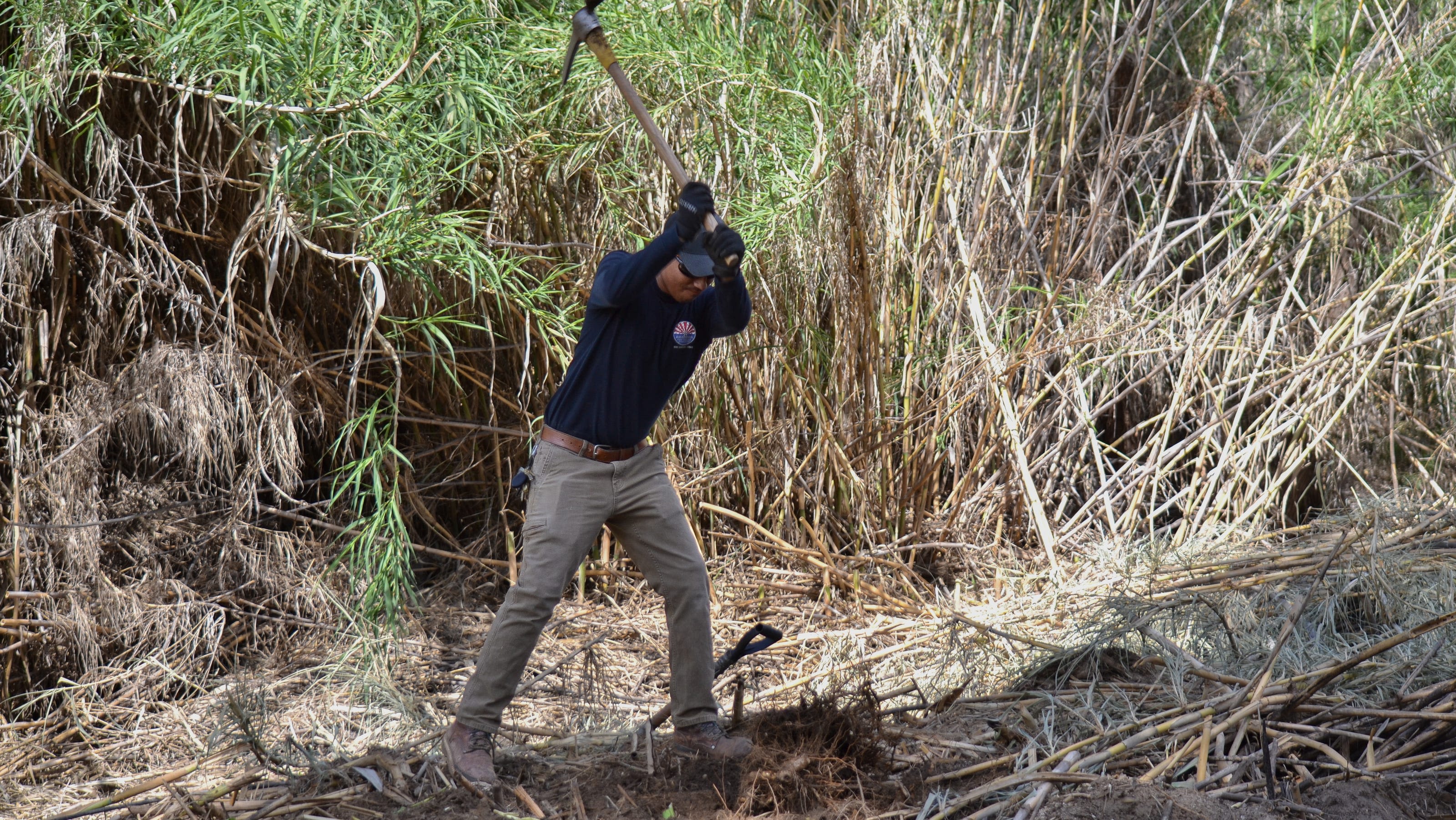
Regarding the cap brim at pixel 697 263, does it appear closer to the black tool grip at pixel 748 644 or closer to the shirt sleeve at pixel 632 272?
the shirt sleeve at pixel 632 272

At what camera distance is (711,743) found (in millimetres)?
2574

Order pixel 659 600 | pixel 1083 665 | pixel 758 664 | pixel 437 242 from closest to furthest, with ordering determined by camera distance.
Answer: pixel 1083 665 < pixel 437 242 < pixel 758 664 < pixel 659 600

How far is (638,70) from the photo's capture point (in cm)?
331

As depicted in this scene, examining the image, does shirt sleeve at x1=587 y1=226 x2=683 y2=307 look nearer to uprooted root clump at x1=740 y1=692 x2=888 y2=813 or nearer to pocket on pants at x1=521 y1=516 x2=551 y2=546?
pocket on pants at x1=521 y1=516 x2=551 y2=546

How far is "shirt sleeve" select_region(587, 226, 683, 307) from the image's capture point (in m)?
2.37

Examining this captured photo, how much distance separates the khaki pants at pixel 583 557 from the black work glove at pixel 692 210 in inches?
22.1

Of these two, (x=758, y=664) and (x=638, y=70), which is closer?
(x=638, y=70)

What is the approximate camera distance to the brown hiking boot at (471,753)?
2.44m

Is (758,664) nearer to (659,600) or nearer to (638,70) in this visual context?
(659,600)

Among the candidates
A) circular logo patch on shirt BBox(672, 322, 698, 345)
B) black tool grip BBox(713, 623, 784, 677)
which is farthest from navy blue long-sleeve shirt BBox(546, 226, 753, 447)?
black tool grip BBox(713, 623, 784, 677)

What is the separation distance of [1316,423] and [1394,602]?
1324 mm

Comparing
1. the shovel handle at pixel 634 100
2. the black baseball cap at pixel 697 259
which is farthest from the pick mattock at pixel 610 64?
the black baseball cap at pixel 697 259

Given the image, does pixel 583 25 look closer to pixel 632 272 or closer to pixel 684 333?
pixel 632 272

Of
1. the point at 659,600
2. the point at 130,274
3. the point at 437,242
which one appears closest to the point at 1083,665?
the point at 659,600
